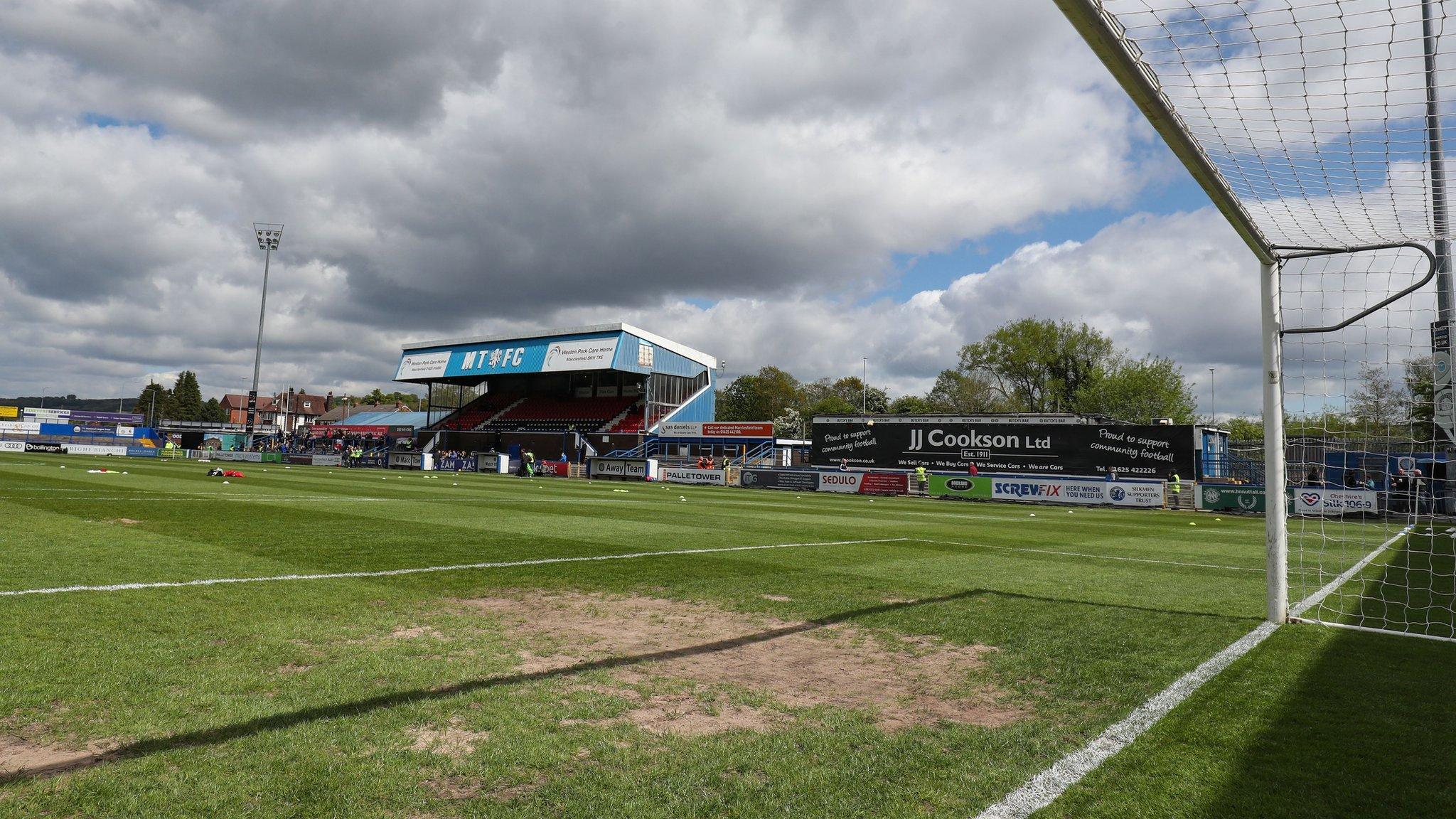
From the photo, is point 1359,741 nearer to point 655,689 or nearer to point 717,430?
point 655,689

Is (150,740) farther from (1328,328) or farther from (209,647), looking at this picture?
(1328,328)

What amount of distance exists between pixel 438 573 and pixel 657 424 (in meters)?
45.6

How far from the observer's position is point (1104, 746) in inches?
140

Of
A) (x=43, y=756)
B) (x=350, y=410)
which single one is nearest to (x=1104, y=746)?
(x=43, y=756)

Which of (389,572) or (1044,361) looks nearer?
(389,572)

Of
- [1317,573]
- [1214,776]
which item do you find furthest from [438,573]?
[1317,573]

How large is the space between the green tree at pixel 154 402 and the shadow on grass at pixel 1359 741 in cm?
13957

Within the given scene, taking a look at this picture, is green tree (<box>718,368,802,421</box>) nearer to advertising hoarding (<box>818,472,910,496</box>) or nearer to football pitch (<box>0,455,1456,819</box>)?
advertising hoarding (<box>818,472,910,496</box>)

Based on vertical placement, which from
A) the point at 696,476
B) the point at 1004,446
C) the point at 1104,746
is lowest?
the point at 1104,746

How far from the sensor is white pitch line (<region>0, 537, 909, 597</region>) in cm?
641

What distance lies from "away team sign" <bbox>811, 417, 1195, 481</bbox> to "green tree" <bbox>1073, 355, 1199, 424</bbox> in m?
28.8

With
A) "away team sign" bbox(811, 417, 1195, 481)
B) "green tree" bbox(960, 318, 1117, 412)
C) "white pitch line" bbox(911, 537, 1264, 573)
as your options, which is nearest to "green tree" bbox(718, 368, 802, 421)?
"green tree" bbox(960, 318, 1117, 412)

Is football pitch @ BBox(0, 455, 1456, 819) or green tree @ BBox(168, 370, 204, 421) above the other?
green tree @ BBox(168, 370, 204, 421)

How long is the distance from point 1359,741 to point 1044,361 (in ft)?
236
